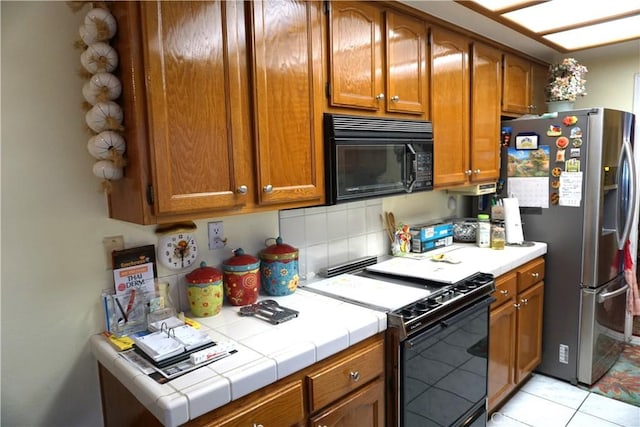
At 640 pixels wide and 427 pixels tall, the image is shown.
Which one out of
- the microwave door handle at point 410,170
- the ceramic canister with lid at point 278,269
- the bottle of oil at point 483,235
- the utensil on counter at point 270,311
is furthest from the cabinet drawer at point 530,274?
the utensil on counter at point 270,311

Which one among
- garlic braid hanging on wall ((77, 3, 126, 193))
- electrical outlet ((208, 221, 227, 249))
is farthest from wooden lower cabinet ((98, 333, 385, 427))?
garlic braid hanging on wall ((77, 3, 126, 193))

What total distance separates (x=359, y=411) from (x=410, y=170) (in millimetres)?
1136

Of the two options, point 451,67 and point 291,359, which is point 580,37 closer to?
point 451,67

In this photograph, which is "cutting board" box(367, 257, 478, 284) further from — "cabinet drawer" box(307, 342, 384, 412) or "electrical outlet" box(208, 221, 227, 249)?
"electrical outlet" box(208, 221, 227, 249)

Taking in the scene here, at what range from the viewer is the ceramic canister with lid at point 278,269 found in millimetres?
1811

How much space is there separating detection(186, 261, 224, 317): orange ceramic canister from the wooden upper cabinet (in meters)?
0.85

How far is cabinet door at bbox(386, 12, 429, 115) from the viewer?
2.02m

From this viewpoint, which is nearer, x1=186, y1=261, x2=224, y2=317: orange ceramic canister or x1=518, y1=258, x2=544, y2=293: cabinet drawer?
x1=186, y1=261, x2=224, y2=317: orange ceramic canister

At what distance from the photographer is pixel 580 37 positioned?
2.78 metres

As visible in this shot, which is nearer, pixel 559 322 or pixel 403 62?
pixel 403 62

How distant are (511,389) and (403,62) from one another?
1974 millimetres

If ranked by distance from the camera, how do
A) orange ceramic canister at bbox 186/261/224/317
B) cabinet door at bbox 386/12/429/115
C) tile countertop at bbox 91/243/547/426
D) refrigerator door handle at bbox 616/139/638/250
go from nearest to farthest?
tile countertop at bbox 91/243/547/426 → orange ceramic canister at bbox 186/261/224/317 → cabinet door at bbox 386/12/429/115 → refrigerator door handle at bbox 616/139/638/250

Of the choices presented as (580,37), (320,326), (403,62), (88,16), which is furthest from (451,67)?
(88,16)

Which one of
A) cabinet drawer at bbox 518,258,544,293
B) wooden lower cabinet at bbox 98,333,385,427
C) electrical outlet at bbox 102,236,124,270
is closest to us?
wooden lower cabinet at bbox 98,333,385,427
